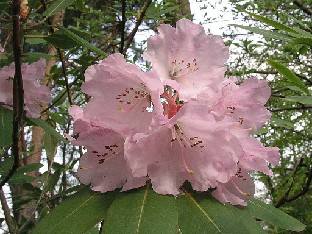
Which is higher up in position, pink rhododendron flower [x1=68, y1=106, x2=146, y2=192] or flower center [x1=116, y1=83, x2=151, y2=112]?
flower center [x1=116, y1=83, x2=151, y2=112]

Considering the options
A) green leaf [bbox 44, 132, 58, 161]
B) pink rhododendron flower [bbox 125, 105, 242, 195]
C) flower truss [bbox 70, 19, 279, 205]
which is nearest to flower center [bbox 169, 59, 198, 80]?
flower truss [bbox 70, 19, 279, 205]

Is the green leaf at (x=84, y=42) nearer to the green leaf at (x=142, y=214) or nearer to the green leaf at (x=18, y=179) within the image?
the green leaf at (x=142, y=214)

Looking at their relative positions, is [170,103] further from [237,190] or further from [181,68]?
[237,190]

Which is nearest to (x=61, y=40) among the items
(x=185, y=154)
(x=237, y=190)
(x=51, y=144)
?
(x=185, y=154)

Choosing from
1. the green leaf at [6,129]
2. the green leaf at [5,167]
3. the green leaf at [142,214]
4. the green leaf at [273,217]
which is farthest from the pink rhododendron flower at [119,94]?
the green leaf at [5,167]

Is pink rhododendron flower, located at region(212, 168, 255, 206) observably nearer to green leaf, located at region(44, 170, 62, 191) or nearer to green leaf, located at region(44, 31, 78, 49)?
green leaf, located at region(44, 31, 78, 49)

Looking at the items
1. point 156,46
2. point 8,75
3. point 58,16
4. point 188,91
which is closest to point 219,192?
point 188,91

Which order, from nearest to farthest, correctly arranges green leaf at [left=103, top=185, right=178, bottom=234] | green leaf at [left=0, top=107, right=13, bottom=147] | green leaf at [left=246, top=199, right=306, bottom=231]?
green leaf at [left=103, top=185, right=178, bottom=234] < green leaf at [left=246, top=199, right=306, bottom=231] < green leaf at [left=0, top=107, right=13, bottom=147]
